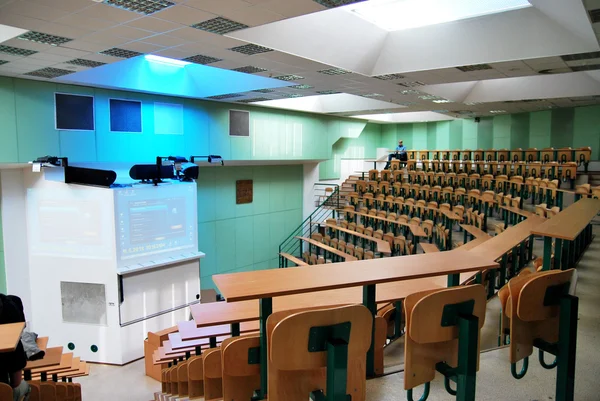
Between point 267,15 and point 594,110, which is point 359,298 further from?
point 594,110

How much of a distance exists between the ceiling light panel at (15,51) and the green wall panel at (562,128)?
15.6 m

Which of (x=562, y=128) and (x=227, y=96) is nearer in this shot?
(x=227, y=96)

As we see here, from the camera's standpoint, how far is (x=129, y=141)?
8.90 metres

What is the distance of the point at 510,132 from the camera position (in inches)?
635

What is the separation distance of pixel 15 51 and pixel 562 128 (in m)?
15.8

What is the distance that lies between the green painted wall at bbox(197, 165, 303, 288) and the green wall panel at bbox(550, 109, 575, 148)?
9.00m

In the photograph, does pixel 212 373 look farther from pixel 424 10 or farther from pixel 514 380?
pixel 424 10

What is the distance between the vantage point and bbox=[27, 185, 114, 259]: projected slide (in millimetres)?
7387

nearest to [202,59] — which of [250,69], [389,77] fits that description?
[250,69]

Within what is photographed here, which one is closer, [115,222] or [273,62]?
[273,62]

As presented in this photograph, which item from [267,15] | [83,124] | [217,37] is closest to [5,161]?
[83,124]

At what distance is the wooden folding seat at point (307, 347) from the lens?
1.62 meters

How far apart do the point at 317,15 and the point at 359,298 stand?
4996 mm

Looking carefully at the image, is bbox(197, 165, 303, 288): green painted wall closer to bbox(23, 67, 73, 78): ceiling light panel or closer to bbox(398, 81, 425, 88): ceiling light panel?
bbox(23, 67, 73, 78): ceiling light panel
